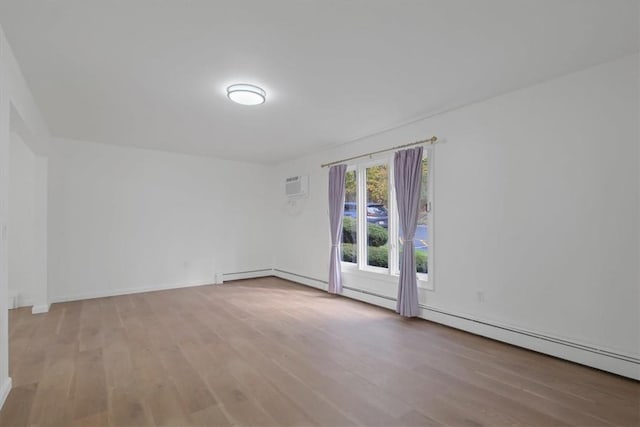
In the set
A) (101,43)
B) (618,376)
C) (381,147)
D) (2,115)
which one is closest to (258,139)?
(381,147)

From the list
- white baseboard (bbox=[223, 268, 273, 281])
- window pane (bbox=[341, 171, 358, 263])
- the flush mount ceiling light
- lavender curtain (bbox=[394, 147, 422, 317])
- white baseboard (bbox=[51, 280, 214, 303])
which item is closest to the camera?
the flush mount ceiling light

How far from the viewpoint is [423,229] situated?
156 inches

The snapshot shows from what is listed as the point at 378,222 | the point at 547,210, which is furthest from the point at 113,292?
the point at 547,210

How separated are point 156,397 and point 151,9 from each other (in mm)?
2558

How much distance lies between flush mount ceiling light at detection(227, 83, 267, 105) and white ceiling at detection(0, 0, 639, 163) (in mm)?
92

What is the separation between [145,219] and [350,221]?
3.60m

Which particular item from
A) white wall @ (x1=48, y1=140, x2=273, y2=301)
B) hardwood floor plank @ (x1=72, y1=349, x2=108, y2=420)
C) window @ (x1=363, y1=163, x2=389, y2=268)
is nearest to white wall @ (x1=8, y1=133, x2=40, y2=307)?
white wall @ (x1=48, y1=140, x2=273, y2=301)

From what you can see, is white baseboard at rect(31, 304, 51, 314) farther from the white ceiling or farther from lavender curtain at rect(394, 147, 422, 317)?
lavender curtain at rect(394, 147, 422, 317)

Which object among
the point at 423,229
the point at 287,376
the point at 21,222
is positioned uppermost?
the point at 21,222

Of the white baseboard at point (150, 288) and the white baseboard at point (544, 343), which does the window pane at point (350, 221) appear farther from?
the white baseboard at point (150, 288)

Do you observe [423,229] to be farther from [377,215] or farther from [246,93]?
[246,93]

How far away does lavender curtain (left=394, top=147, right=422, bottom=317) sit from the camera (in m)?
3.86

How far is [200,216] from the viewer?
239 inches

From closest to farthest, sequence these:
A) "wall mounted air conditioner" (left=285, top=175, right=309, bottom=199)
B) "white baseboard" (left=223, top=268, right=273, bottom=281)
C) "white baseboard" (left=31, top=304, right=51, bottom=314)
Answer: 1. "white baseboard" (left=31, top=304, right=51, bottom=314)
2. "wall mounted air conditioner" (left=285, top=175, right=309, bottom=199)
3. "white baseboard" (left=223, top=268, right=273, bottom=281)
